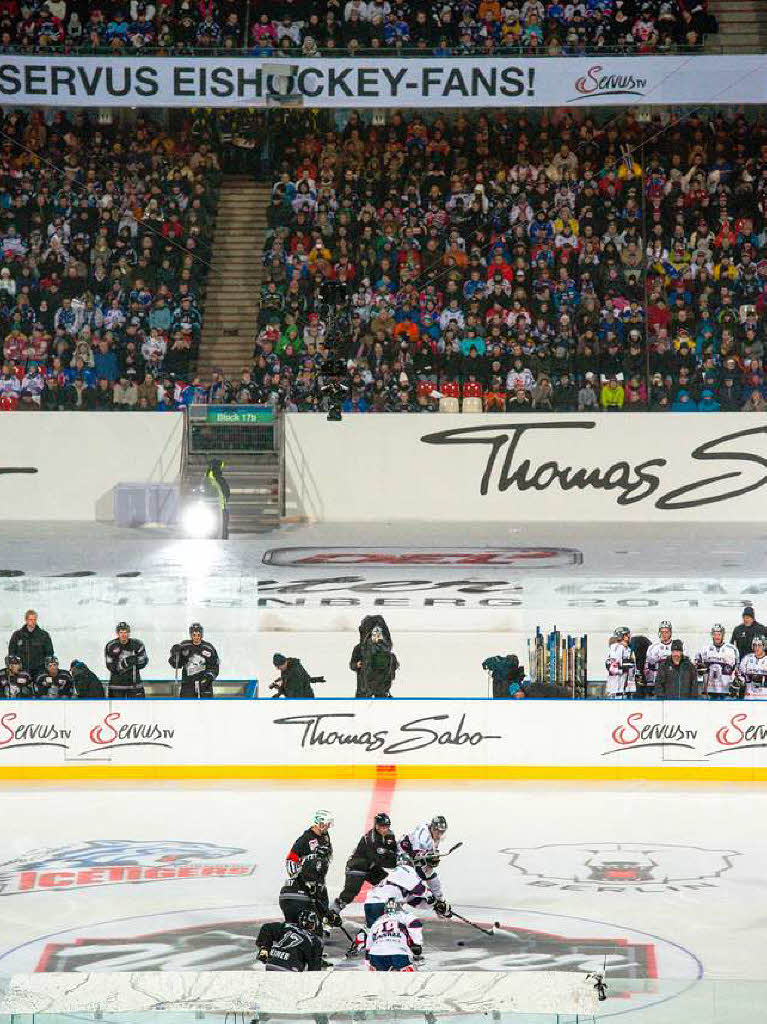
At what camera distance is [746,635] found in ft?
49.2

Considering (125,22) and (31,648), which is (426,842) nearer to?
(31,648)

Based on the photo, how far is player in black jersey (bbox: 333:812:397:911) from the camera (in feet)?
35.4

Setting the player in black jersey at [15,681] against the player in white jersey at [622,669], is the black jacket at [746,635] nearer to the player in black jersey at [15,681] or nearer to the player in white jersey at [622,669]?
the player in white jersey at [622,669]

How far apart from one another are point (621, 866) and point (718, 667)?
10.6 feet

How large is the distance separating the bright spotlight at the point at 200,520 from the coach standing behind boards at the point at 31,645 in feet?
27.4

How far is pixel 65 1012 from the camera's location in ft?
22.5

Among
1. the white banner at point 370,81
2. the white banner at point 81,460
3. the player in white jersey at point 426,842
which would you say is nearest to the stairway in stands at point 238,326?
the white banner at point 81,460

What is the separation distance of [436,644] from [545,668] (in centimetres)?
146

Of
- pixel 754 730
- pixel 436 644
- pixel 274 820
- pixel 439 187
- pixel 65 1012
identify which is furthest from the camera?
pixel 439 187

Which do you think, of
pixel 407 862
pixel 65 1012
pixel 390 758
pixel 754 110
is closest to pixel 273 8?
pixel 754 110

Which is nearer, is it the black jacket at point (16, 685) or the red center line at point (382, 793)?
the red center line at point (382, 793)

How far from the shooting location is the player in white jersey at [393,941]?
29.1 feet

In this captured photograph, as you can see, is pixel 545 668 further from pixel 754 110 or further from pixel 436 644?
pixel 754 110

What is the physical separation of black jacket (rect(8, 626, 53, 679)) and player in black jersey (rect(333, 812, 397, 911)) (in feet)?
16.3
